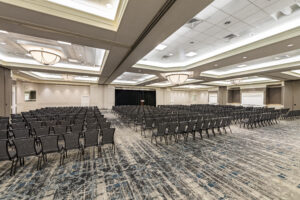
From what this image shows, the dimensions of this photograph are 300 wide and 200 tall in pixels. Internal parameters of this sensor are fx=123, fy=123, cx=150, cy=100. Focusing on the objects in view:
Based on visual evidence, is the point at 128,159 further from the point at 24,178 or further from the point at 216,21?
the point at 216,21

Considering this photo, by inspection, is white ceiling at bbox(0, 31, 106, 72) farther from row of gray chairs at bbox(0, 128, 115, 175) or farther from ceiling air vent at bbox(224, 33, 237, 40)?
ceiling air vent at bbox(224, 33, 237, 40)

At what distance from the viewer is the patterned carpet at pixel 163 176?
2244mm

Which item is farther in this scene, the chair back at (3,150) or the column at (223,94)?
the column at (223,94)

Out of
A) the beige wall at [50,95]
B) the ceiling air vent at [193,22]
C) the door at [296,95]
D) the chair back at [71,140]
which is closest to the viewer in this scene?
the chair back at [71,140]

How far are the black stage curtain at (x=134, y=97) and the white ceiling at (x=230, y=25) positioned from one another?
16.8 m

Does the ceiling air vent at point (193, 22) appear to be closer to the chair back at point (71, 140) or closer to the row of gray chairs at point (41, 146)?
the row of gray chairs at point (41, 146)

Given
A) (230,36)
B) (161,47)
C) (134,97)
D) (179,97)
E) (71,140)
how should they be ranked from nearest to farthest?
1. (71,140)
2. (230,36)
3. (161,47)
4. (134,97)
5. (179,97)

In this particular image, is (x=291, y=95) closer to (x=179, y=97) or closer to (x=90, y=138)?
(x=179, y=97)

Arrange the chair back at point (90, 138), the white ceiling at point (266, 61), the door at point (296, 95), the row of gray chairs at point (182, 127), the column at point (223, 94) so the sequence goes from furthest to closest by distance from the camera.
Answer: the column at point (223, 94) < the door at point (296, 95) < the white ceiling at point (266, 61) < the row of gray chairs at point (182, 127) < the chair back at point (90, 138)

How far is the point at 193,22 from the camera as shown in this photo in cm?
429

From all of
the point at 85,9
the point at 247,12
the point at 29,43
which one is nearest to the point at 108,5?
the point at 85,9

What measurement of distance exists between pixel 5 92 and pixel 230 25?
553 inches

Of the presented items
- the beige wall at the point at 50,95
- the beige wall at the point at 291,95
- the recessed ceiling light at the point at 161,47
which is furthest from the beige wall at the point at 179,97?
the recessed ceiling light at the point at 161,47

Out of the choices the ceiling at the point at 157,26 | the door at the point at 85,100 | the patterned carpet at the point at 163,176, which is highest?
the ceiling at the point at 157,26
